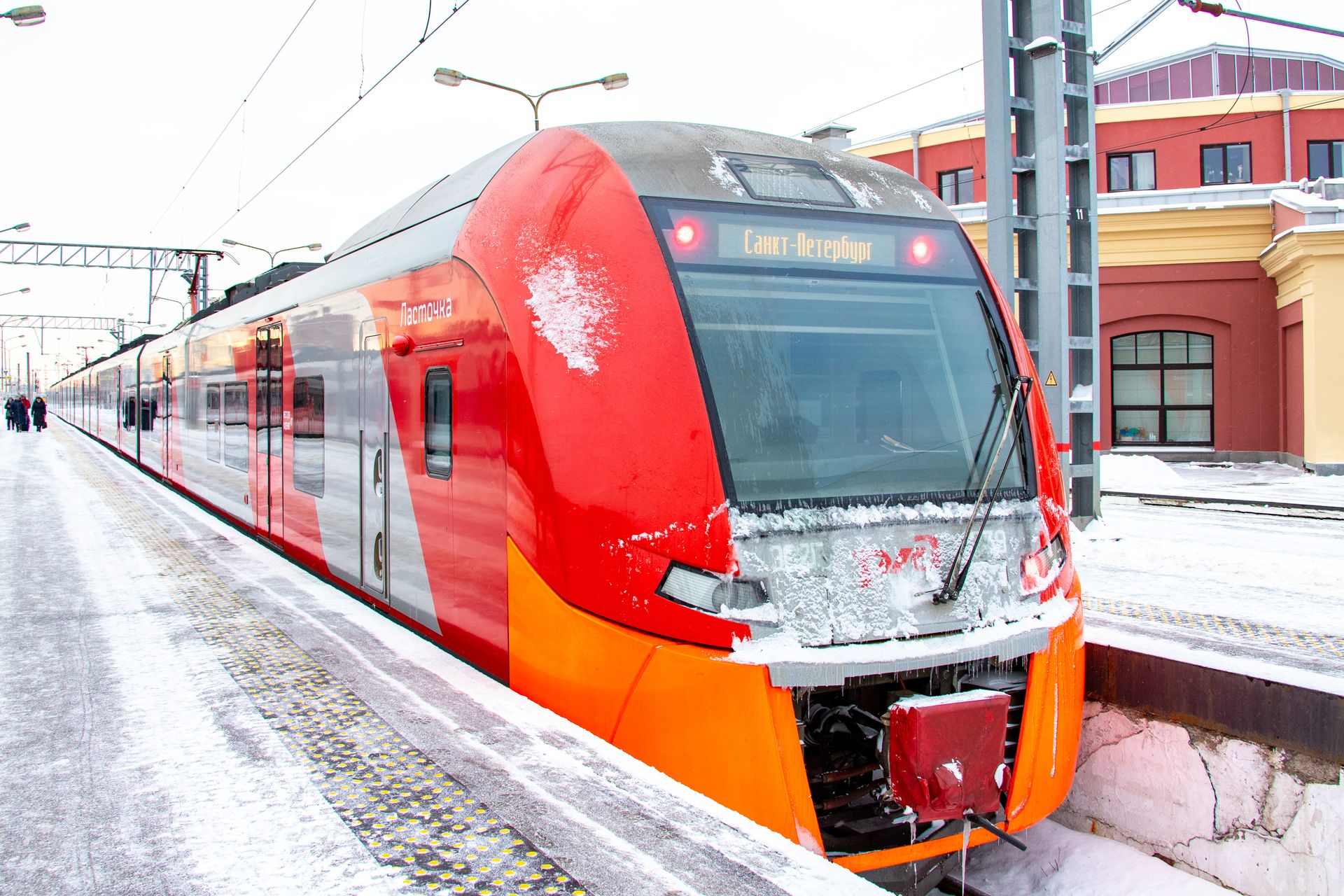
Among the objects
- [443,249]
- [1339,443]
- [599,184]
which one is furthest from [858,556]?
[1339,443]

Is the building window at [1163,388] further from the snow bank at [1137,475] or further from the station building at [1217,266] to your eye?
the snow bank at [1137,475]

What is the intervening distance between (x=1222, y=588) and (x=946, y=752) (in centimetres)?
526

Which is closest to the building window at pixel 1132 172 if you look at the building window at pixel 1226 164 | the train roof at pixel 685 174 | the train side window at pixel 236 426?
the building window at pixel 1226 164

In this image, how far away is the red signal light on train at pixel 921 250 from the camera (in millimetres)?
4645

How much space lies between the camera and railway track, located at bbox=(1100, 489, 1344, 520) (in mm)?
13789

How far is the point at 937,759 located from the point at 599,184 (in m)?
2.63

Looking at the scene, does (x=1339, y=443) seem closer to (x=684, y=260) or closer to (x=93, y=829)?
(x=684, y=260)

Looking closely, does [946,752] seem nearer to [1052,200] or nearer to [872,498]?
[872,498]

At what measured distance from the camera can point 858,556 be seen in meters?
3.91

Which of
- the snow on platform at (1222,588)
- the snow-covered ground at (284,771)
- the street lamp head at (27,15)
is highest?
the street lamp head at (27,15)

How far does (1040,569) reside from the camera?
14.0ft

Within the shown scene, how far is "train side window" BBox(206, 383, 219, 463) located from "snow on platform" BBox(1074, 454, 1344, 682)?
9764 millimetres

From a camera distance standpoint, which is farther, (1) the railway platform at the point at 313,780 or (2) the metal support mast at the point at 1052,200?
(2) the metal support mast at the point at 1052,200

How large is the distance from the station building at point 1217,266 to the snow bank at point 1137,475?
3.94 m
